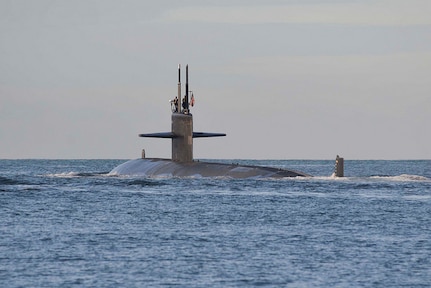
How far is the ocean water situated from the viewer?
30.2 metres

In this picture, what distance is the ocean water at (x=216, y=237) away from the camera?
30.2 m

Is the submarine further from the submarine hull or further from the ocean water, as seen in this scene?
the ocean water

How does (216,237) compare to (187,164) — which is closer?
(216,237)

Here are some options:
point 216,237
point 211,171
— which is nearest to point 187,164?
point 211,171

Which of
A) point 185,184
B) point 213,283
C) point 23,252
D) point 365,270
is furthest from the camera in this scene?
point 185,184

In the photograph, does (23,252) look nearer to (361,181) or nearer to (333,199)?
(333,199)

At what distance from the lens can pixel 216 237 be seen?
40.2 meters

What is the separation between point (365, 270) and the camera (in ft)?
103

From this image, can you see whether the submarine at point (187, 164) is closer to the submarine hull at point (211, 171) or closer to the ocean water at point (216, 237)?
the submarine hull at point (211, 171)

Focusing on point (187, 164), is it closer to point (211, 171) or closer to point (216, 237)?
point (211, 171)

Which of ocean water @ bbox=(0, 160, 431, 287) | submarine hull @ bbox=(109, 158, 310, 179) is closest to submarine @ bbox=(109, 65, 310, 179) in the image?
submarine hull @ bbox=(109, 158, 310, 179)

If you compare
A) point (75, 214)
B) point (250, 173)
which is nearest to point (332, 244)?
point (75, 214)

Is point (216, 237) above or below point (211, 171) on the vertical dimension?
below

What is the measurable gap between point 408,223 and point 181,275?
A: 63.8 ft
